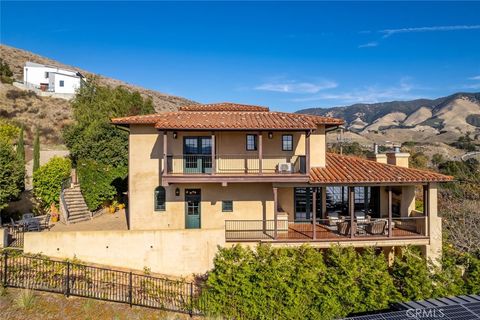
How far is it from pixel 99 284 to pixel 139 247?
244 centimetres

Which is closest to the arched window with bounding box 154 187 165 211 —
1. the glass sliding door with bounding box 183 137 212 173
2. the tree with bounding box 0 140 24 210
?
the glass sliding door with bounding box 183 137 212 173

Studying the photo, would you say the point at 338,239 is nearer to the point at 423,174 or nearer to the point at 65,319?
the point at 423,174

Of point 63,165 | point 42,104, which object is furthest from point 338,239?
point 42,104

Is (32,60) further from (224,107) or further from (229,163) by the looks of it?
(229,163)

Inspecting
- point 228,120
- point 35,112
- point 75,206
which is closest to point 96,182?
point 75,206

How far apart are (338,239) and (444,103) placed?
471ft

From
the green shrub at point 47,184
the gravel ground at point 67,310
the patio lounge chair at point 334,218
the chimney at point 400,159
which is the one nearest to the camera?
the gravel ground at point 67,310

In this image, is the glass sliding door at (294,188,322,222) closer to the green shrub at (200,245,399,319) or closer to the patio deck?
the patio deck

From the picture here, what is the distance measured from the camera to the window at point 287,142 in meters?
19.3

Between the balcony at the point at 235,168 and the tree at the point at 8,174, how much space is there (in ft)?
35.6

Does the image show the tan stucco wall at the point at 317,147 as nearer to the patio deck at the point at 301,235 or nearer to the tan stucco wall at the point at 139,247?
the patio deck at the point at 301,235

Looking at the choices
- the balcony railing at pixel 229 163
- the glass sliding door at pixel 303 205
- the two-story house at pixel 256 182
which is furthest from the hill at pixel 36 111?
the glass sliding door at pixel 303 205

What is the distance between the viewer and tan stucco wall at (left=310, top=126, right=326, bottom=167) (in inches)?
767

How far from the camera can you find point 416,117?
438 ft
